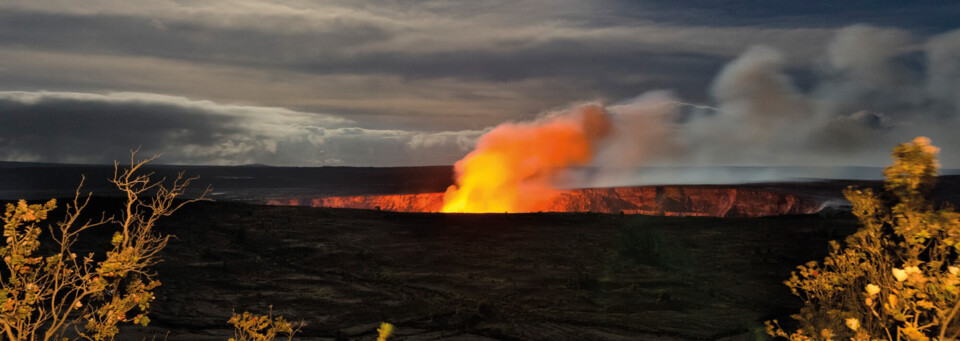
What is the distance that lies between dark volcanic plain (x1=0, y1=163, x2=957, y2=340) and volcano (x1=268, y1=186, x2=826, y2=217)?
15.4m

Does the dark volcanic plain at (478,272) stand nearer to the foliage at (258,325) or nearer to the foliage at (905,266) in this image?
the foliage at (905,266)

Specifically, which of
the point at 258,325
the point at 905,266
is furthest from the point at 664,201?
the point at 258,325

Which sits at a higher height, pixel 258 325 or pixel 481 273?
pixel 258 325

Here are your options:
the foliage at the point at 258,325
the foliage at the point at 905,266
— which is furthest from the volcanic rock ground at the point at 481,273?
the foliage at the point at 258,325

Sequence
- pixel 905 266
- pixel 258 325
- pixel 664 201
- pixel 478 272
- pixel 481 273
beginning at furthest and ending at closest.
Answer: pixel 664 201 → pixel 478 272 → pixel 481 273 → pixel 258 325 → pixel 905 266

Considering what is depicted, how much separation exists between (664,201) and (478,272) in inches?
1383

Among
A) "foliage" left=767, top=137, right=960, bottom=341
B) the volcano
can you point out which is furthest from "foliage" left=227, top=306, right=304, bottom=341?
the volcano

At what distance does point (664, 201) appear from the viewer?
167 ft

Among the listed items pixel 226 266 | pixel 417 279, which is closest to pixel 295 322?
pixel 417 279

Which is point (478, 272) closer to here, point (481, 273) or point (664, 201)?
point (481, 273)

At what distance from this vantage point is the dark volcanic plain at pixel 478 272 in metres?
13.3

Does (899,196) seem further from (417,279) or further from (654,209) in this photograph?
(654,209)

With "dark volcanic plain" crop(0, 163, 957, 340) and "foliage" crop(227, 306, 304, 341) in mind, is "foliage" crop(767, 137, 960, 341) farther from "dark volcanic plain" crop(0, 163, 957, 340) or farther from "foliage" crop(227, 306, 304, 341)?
"foliage" crop(227, 306, 304, 341)

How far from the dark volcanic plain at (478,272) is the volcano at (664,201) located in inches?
604
